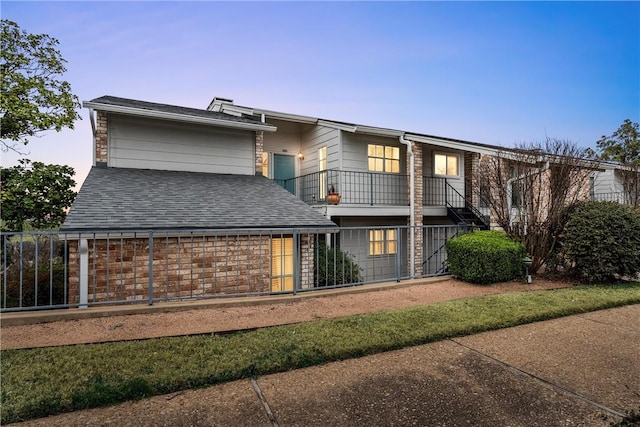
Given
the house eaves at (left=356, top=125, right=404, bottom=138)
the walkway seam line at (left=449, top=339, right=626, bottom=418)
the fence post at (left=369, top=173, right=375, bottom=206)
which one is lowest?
the walkway seam line at (left=449, top=339, right=626, bottom=418)

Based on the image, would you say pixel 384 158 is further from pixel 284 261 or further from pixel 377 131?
pixel 284 261

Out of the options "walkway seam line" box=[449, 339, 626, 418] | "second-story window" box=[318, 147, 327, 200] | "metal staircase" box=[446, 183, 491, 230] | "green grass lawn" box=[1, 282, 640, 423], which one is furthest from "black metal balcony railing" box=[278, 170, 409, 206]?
"walkway seam line" box=[449, 339, 626, 418]

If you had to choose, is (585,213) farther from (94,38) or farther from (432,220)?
(94,38)

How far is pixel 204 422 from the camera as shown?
2.70 meters

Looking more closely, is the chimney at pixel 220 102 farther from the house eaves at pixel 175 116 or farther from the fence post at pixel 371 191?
the fence post at pixel 371 191

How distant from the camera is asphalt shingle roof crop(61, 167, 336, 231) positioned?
22.2 feet

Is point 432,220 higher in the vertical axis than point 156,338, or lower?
higher

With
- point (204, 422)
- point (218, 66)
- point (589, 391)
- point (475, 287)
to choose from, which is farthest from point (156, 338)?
point (218, 66)

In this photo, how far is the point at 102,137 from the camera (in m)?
9.27

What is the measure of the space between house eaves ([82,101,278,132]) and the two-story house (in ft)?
0.10

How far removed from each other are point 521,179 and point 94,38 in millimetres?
14845

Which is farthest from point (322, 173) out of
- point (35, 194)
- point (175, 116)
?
point (35, 194)

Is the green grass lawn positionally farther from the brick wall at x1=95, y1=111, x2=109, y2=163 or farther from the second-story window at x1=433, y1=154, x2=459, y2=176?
the second-story window at x1=433, y1=154, x2=459, y2=176

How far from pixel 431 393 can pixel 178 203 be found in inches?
271
